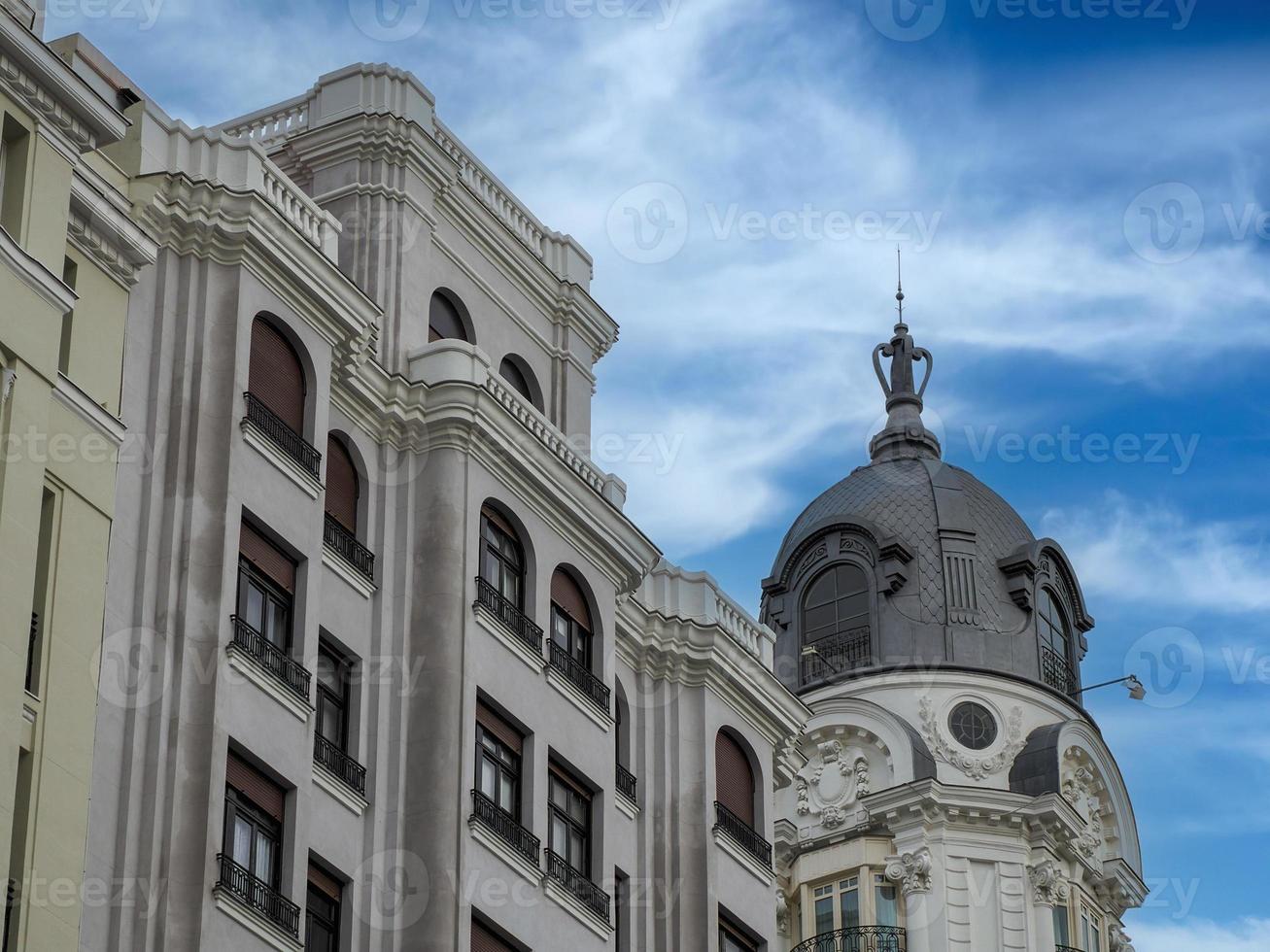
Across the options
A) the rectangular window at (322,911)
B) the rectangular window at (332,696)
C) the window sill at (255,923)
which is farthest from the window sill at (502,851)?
the window sill at (255,923)

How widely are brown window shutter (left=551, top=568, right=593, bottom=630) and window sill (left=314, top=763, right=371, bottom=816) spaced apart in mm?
7349

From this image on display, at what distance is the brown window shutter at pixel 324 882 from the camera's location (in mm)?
42719

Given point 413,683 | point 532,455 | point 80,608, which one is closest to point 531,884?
point 413,683

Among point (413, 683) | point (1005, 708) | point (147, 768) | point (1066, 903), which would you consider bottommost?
point (147, 768)

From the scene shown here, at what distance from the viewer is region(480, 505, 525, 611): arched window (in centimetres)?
4872

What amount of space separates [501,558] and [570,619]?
2.39m

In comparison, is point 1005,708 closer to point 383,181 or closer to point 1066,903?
point 1066,903

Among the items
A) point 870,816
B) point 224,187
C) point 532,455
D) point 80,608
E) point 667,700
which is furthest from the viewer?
point 870,816

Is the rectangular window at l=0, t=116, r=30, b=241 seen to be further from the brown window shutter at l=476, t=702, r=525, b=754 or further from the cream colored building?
the brown window shutter at l=476, t=702, r=525, b=754

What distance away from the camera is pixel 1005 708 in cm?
7581

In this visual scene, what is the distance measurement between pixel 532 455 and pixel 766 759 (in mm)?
10390

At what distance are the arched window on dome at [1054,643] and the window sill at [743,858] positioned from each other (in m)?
23.6

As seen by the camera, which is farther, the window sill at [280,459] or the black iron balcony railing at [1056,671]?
the black iron balcony railing at [1056,671]

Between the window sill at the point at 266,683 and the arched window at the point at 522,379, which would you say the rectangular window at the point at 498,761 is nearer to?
the window sill at the point at 266,683
